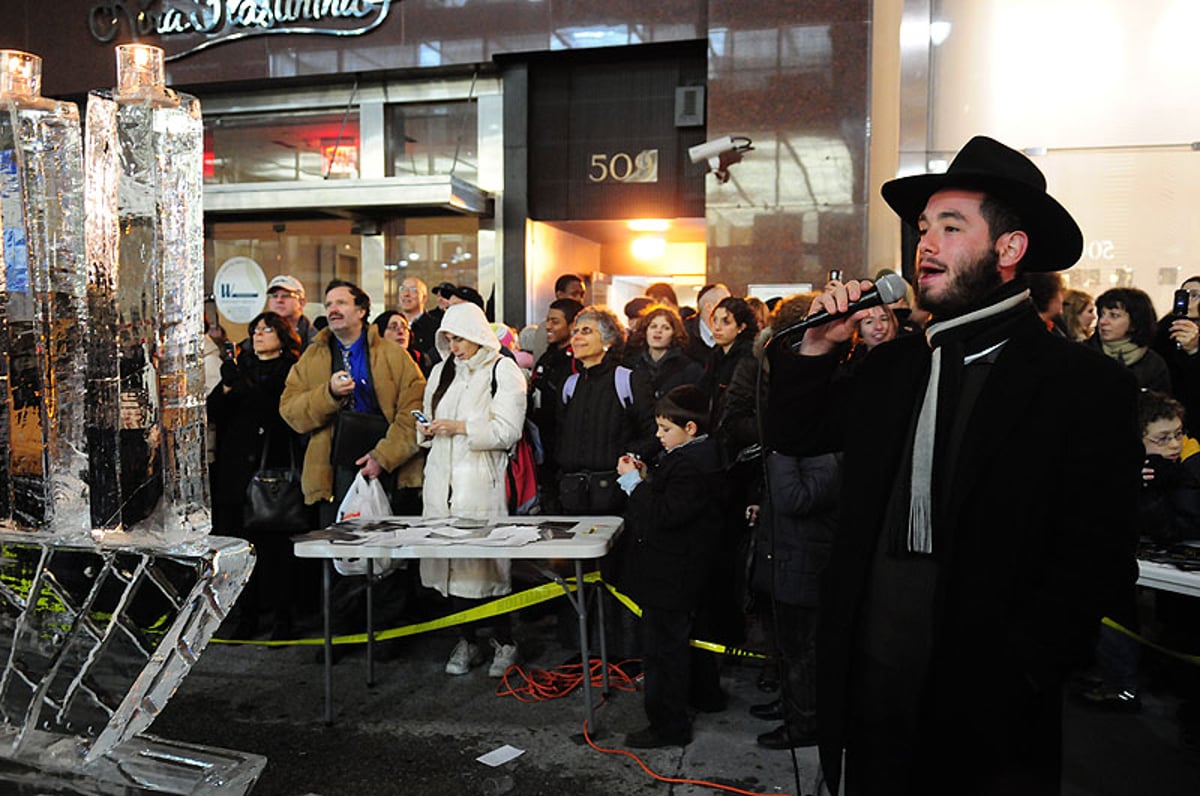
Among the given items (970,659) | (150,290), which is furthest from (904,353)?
(150,290)

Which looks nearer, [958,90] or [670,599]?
[670,599]

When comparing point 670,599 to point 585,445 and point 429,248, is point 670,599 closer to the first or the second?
point 585,445

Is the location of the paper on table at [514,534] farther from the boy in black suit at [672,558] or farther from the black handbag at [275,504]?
the black handbag at [275,504]

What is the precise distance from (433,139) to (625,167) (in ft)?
7.48

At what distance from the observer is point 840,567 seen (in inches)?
85.6

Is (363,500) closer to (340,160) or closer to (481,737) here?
(481,737)

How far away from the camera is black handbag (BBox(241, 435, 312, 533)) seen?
530cm

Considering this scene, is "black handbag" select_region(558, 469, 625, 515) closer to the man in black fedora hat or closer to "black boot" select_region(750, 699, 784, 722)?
"black boot" select_region(750, 699, 784, 722)

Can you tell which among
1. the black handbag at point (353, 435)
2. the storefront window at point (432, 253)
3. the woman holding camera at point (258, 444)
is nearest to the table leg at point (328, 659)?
the black handbag at point (353, 435)

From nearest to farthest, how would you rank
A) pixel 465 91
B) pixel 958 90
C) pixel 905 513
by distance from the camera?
pixel 905 513 → pixel 958 90 → pixel 465 91

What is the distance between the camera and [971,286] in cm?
206

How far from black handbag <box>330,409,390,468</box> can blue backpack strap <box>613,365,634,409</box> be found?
1288 mm

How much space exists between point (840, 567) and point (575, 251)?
31.2ft

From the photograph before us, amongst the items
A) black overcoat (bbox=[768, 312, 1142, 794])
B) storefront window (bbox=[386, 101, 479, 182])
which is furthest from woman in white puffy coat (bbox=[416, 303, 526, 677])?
storefront window (bbox=[386, 101, 479, 182])
